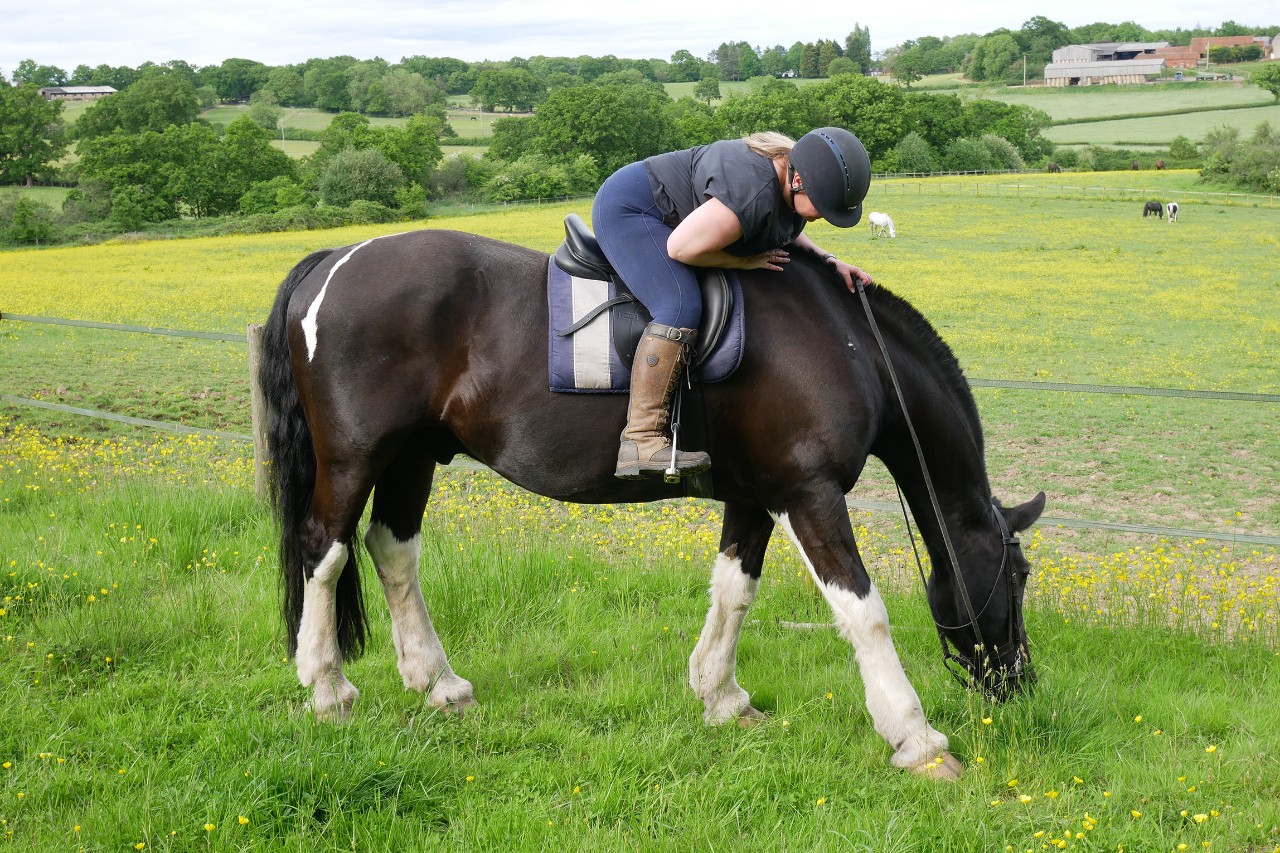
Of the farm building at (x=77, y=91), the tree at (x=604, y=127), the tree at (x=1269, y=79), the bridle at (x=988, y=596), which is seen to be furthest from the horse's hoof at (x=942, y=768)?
the farm building at (x=77, y=91)

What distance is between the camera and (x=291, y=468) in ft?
15.3

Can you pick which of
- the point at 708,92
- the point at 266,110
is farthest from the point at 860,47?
the point at 266,110

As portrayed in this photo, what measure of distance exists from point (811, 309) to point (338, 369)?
1.97m

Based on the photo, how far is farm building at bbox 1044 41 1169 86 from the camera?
127 m

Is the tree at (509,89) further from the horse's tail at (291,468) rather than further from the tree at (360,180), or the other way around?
the horse's tail at (291,468)

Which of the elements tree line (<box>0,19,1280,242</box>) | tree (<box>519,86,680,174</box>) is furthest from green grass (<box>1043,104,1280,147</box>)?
tree (<box>519,86,680,174</box>)

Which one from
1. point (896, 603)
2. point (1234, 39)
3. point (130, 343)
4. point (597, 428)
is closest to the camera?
point (597, 428)

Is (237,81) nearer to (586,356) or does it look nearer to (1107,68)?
(1107,68)

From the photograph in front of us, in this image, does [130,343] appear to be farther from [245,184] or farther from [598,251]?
[245,184]

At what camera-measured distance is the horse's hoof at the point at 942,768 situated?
12.4 ft

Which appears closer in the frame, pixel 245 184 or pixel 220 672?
pixel 220 672

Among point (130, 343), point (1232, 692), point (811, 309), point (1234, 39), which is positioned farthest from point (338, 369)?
point (1234, 39)

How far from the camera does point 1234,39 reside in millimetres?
143500

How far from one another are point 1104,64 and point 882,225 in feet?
363
